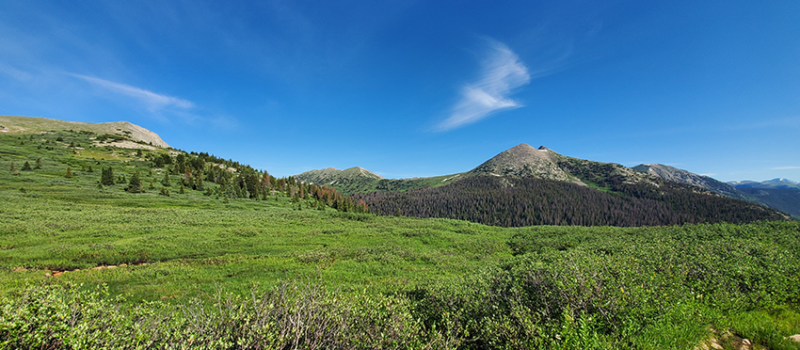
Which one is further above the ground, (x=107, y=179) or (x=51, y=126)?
(x=51, y=126)

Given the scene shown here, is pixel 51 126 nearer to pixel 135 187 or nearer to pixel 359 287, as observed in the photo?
pixel 135 187

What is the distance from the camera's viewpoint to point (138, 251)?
76.2 feet

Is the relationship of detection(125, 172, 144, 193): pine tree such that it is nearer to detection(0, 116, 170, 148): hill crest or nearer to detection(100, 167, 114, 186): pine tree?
detection(100, 167, 114, 186): pine tree

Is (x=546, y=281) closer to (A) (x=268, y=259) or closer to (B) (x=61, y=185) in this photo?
(A) (x=268, y=259)

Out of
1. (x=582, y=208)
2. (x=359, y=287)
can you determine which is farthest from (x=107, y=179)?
(x=582, y=208)

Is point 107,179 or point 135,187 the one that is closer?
point 135,187

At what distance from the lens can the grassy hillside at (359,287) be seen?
5.59 meters

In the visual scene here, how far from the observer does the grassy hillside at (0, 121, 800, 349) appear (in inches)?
220

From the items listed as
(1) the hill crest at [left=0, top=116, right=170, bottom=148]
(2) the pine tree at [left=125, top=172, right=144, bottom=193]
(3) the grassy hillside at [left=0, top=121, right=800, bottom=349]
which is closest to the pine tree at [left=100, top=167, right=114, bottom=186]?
(2) the pine tree at [left=125, top=172, right=144, bottom=193]

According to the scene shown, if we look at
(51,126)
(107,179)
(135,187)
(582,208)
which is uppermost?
(51,126)

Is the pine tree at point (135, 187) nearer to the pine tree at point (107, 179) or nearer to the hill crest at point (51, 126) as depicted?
the pine tree at point (107, 179)

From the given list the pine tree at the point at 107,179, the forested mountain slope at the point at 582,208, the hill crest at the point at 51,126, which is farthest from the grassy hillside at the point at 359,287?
the hill crest at the point at 51,126

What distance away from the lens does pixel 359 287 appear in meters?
16.6

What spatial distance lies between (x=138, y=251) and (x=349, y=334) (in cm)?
2841
